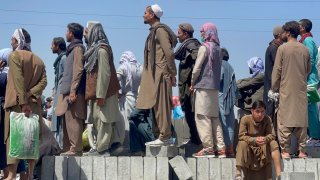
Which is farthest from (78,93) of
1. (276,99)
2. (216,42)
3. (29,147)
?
(276,99)

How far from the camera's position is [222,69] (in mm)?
10750

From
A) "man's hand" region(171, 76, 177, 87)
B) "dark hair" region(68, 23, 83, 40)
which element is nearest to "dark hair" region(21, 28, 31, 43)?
"dark hair" region(68, 23, 83, 40)

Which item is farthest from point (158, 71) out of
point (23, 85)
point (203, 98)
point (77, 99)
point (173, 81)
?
point (23, 85)

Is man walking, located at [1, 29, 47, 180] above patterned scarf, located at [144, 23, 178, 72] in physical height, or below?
below

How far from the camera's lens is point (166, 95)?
32.0ft

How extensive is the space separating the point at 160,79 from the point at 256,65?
240 centimetres

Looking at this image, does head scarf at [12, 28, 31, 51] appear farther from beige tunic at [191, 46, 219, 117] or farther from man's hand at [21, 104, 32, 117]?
beige tunic at [191, 46, 219, 117]

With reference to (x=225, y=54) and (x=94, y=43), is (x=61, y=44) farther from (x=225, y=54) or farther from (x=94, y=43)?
(x=225, y=54)

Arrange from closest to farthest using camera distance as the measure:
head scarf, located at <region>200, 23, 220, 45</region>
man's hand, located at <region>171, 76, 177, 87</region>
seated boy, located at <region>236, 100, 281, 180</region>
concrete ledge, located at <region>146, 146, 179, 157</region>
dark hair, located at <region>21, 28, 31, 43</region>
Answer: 1. seated boy, located at <region>236, 100, 281, 180</region>
2. concrete ledge, located at <region>146, 146, 179, 157</region>
3. man's hand, located at <region>171, 76, 177, 87</region>
4. dark hair, located at <region>21, 28, 31, 43</region>
5. head scarf, located at <region>200, 23, 220, 45</region>

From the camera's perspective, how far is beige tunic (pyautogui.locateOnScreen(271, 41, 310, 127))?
32.6 feet

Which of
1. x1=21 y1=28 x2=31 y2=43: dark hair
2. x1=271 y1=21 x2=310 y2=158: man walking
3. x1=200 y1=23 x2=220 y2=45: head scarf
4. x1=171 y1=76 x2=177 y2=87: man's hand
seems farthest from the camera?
x1=200 y1=23 x2=220 y2=45: head scarf

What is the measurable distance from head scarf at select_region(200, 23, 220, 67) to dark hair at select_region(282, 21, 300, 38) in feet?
3.18

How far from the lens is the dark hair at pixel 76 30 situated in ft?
34.6

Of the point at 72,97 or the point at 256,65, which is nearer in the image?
the point at 72,97
